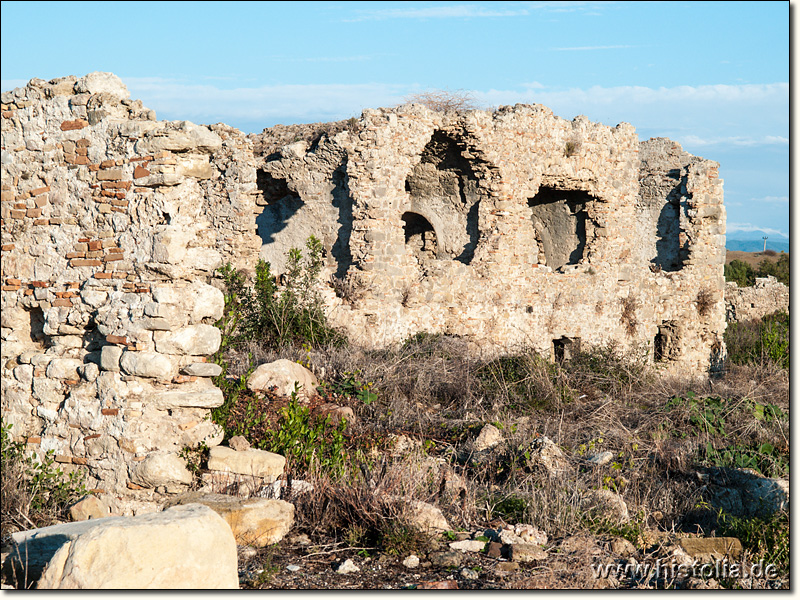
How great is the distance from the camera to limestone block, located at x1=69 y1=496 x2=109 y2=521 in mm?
5270

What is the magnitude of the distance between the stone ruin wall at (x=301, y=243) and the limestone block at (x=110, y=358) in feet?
0.04

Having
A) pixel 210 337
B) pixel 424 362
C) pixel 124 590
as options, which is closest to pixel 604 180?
pixel 424 362

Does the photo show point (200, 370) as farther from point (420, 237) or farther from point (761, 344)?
point (761, 344)

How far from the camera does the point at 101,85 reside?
20.2 feet

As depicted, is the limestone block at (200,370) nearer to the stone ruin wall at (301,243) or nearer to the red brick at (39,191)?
the stone ruin wall at (301,243)

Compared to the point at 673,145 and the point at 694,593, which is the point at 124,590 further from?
the point at 673,145

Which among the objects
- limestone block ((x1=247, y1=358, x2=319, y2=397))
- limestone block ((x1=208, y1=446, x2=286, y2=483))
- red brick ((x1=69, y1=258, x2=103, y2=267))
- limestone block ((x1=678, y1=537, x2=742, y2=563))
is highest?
red brick ((x1=69, y1=258, x2=103, y2=267))

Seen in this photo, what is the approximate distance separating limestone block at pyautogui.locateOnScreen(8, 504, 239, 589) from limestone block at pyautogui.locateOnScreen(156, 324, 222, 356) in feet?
6.43

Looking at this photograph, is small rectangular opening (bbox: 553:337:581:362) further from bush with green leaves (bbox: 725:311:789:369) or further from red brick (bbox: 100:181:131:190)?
red brick (bbox: 100:181:131:190)

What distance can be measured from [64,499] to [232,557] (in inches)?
87.3

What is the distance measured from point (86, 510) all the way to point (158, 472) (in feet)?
1.68

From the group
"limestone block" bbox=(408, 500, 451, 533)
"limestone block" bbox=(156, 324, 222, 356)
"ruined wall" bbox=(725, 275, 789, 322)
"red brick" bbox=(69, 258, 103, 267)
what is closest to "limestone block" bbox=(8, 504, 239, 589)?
"limestone block" bbox=(408, 500, 451, 533)

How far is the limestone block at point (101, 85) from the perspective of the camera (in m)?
6.14

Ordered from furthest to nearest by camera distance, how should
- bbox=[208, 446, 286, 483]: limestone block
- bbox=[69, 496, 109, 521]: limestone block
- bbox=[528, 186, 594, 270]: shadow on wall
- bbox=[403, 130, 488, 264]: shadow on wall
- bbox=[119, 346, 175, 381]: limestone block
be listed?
1. bbox=[528, 186, 594, 270]: shadow on wall
2. bbox=[403, 130, 488, 264]: shadow on wall
3. bbox=[208, 446, 286, 483]: limestone block
4. bbox=[119, 346, 175, 381]: limestone block
5. bbox=[69, 496, 109, 521]: limestone block
